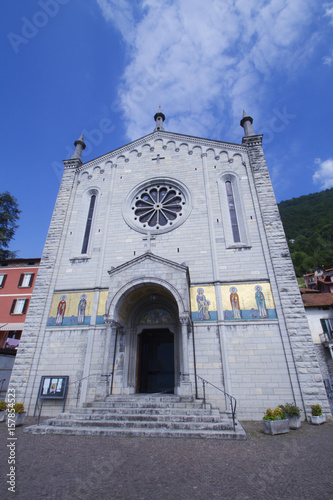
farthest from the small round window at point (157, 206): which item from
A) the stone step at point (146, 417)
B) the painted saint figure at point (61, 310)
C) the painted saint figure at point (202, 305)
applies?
the stone step at point (146, 417)

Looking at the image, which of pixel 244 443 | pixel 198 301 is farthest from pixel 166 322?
pixel 244 443

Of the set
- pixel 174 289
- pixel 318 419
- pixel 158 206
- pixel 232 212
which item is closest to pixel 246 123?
pixel 232 212

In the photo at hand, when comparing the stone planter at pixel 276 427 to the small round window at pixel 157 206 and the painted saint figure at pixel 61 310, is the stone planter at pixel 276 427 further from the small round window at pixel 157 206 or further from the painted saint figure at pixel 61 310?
the painted saint figure at pixel 61 310

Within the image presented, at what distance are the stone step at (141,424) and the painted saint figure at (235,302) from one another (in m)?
4.33

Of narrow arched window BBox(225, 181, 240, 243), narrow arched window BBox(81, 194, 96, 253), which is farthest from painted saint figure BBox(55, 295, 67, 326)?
narrow arched window BBox(225, 181, 240, 243)

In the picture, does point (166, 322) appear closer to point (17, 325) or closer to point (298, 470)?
point (298, 470)

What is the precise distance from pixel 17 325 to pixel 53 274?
8523mm

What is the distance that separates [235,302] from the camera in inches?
432

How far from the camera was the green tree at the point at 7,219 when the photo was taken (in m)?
25.2

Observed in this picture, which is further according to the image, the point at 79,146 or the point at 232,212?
the point at 79,146

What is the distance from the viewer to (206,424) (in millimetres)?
6863

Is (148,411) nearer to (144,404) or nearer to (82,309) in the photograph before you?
(144,404)

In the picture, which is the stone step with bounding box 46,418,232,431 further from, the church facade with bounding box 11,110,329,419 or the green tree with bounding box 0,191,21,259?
the green tree with bounding box 0,191,21,259

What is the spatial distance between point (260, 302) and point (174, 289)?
3808 mm
